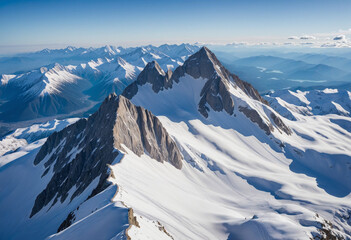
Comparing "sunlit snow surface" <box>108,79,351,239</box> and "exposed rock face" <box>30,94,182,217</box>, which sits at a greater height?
"exposed rock face" <box>30,94,182,217</box>

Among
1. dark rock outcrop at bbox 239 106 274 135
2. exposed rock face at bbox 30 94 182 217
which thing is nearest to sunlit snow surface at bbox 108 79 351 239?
dark rock outcrop at bbox 239 106 274 135

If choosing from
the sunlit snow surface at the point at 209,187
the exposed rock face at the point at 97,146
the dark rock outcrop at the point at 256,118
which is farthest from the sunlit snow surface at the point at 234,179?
the exposed rock face at the point at 97,146

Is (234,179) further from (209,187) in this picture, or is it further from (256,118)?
(256,118)

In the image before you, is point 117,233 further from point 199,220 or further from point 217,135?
point 217,135

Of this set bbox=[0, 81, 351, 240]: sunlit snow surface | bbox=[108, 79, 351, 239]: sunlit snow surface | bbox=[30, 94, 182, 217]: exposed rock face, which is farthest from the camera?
bbox=[30, 94, 182, 217]: exposed rock face

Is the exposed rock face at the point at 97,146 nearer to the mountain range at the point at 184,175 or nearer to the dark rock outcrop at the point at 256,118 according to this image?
the mountain range at the point at 184,175

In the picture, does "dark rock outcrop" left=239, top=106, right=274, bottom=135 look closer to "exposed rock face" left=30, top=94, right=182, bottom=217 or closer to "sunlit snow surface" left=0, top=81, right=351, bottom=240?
"sunlit snow surface" left=0, top=81, right=351, bottom=240
